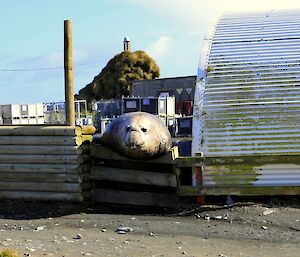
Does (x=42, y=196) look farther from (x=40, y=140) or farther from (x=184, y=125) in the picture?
(x=184, y=125)

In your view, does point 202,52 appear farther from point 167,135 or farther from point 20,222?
point 20,222

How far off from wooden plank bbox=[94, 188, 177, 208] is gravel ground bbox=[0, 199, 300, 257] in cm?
16

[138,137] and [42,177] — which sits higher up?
[138,137]

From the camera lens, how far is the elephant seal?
34.9 feet

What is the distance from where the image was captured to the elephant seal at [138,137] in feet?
34.9

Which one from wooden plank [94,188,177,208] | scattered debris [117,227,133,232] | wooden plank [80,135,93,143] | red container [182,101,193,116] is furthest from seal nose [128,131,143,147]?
red container [182,101,193,116]

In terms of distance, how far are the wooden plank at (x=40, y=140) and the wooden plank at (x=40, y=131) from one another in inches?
2.5

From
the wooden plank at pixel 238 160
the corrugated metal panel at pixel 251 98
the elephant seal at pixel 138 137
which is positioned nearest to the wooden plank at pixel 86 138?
the elephant seal at pixel 138 137

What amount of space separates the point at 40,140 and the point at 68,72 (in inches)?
58.5

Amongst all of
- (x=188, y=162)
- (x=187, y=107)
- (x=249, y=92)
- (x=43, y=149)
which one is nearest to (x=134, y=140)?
(x=188, y=162)

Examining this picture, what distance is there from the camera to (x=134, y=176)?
11.0 m

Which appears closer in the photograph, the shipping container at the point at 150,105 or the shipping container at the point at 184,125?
the shipping container at the point at 184,125

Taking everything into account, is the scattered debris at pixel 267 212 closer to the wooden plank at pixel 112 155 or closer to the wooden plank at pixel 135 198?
the wooden plank at pixel 135 198

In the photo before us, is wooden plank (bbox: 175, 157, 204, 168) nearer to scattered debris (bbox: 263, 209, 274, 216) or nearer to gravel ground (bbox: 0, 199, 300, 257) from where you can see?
gravel ground (bbox: 0, 199, 300, 257)
